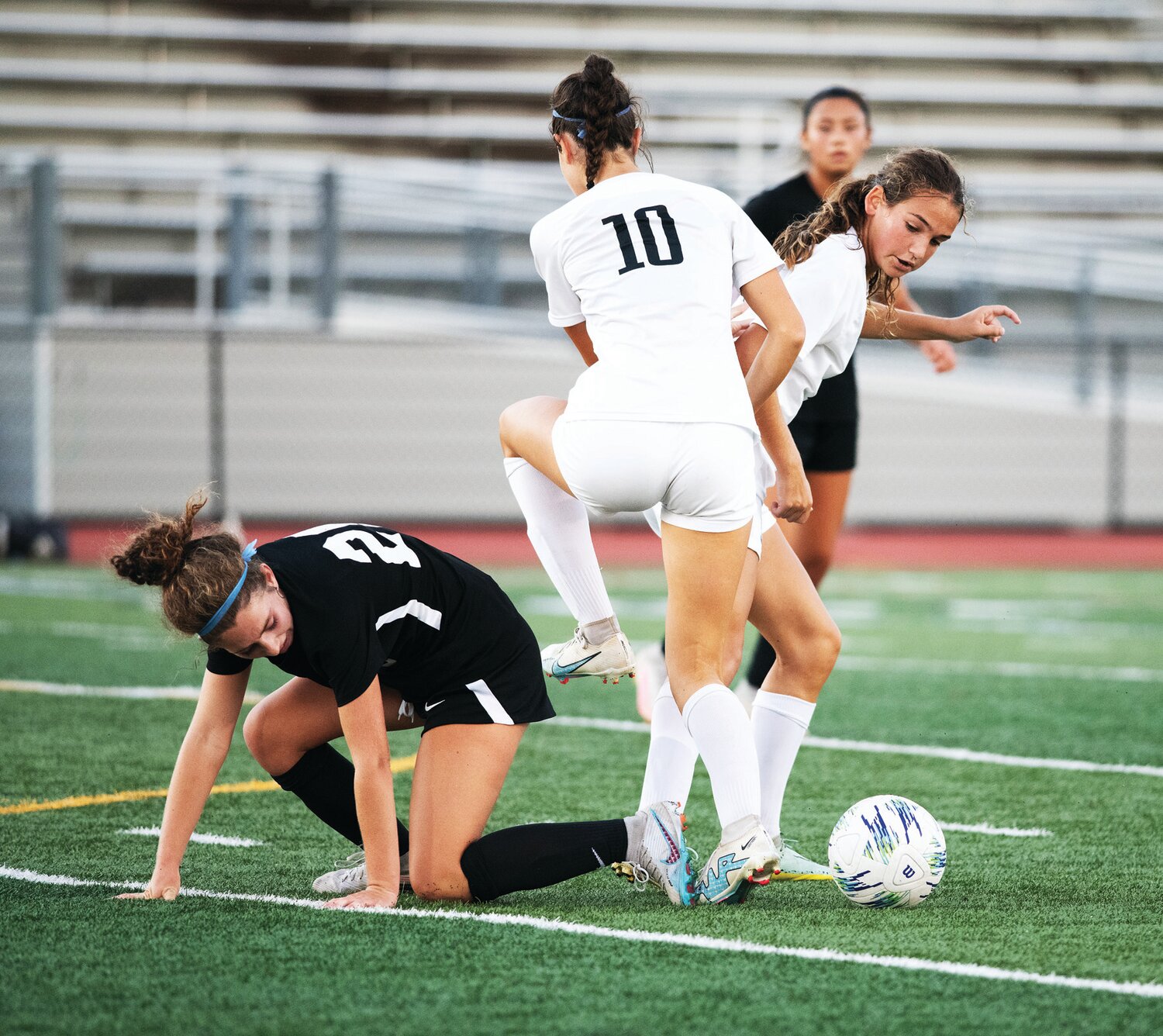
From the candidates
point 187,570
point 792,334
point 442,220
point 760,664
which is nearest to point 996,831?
point 760,664

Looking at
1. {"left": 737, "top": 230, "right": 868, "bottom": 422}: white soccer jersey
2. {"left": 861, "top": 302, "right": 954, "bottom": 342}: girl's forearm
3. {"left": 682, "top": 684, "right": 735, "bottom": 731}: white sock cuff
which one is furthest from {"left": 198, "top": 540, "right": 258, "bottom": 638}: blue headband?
{"left": 861, "top": 302, "right": 954, "bottom": 342}: girl's forearm

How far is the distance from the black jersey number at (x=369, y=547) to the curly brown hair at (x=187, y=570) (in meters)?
0.26

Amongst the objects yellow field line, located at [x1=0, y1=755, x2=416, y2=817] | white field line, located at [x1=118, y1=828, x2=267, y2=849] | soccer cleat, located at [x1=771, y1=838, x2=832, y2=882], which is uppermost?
soccer cleat, located at [x1=771, y1=838, x2=832, y2=882]

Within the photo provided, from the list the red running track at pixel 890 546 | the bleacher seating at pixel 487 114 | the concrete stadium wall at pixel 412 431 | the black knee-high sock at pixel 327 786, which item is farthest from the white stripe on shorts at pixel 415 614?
the bleacher seating at pixel 487 114

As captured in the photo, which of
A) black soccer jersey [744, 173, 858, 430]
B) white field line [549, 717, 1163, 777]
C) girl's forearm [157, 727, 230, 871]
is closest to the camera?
girl's forearm [157, 727, 230, 871]

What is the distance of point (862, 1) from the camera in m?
21.7

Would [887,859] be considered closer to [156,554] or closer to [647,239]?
[647,239]

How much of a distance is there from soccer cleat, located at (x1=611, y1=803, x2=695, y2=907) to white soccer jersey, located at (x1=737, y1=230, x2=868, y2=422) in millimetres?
990

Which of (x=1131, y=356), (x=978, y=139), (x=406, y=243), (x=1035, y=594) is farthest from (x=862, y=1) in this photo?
(x=1035, y=594)

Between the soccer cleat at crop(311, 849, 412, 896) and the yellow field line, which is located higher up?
the soccer cleat at crop(311, 849, 412, 896)

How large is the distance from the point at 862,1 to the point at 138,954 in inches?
809

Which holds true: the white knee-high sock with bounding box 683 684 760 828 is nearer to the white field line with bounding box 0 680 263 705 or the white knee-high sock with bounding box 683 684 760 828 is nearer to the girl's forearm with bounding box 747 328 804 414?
the girl's forearm with bounding box 747 328 804 414

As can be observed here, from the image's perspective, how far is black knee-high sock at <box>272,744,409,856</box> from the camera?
3.92 meters

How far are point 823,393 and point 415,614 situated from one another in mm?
2119
